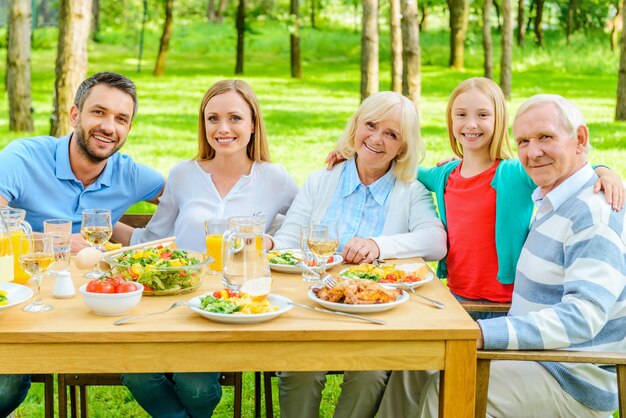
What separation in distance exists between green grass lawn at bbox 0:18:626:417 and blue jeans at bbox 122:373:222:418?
41.6 inches

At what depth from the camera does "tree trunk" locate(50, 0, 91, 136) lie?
9.09 meters

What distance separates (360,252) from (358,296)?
76 cm

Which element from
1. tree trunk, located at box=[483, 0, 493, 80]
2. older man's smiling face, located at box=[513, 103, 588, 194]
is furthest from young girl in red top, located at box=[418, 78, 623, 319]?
tree trunk, located at box=[483, 0, 493, 80]

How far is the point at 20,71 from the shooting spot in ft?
44.4

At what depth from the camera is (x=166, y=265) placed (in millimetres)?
2879


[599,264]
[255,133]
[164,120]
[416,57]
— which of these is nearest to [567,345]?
[599,264]

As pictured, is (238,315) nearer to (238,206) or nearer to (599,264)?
(599,264)

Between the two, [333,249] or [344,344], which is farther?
[333,249]

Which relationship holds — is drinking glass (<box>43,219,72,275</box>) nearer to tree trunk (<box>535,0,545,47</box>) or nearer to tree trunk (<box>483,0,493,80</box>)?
tree trunk (<box>483,0,493,80</box>)

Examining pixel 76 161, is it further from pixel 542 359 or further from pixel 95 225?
pixel 542 359

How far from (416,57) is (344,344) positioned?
10.7 metres

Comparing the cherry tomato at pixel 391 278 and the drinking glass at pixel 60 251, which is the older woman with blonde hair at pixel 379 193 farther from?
the drinking glass at pixel 60 251

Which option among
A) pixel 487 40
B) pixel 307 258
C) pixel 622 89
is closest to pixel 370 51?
pixel 622 89

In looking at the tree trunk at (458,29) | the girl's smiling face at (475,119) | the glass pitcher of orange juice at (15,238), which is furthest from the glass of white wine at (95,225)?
→ the tree trunk at (458,29)
